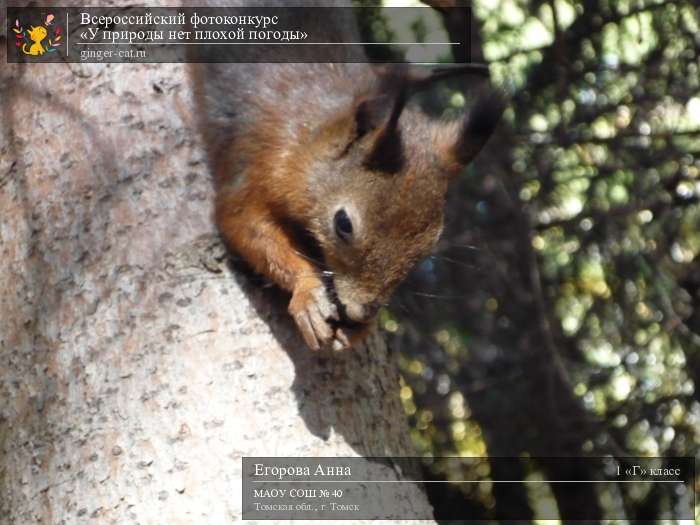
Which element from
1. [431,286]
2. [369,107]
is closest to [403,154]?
[369,107]

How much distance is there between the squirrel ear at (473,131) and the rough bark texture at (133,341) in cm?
43

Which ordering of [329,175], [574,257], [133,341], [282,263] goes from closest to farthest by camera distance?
[133,341]
[282,263]
[329,175]
[574,257]

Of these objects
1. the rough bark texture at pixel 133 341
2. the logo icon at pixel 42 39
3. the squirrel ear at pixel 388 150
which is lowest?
the rough bark texture at pixel 133 341

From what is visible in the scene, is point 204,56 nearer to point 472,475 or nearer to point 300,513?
point 300,513

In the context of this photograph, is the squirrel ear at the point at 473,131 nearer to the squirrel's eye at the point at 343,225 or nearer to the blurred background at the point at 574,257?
the squirrel's eye at the point at 343,225

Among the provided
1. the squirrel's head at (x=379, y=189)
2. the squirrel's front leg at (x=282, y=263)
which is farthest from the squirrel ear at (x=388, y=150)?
the squirrel's front leg at (x=282, y=263)

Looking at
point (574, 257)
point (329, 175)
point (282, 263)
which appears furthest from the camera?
point (574, 257)

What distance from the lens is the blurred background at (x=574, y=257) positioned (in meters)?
3.30

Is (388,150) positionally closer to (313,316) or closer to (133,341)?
(313,316)

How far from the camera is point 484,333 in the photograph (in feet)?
12.0

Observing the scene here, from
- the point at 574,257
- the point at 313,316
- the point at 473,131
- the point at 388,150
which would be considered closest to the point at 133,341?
the point at 313,316

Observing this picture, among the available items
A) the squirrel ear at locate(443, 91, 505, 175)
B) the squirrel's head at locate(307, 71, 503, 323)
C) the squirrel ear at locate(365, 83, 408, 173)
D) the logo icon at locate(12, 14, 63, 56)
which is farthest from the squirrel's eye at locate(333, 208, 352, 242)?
the logo icon at locate(12, 14, 63, 56)

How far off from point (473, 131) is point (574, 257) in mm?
1513

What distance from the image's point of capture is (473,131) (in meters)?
2.03
